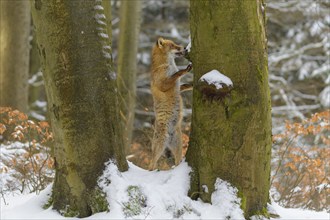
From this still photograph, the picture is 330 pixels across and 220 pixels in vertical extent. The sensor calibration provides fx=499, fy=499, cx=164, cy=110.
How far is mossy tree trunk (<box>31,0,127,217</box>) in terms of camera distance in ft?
15.4

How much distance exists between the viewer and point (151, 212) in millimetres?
4570

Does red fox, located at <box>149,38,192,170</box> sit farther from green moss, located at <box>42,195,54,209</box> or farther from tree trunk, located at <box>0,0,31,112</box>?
tree trunk, located at <box>0,0,31,112</box>

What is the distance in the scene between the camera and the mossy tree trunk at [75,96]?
469 centimetres

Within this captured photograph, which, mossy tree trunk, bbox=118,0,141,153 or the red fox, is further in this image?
mossy tree trunk, bbox=118,0,141,153

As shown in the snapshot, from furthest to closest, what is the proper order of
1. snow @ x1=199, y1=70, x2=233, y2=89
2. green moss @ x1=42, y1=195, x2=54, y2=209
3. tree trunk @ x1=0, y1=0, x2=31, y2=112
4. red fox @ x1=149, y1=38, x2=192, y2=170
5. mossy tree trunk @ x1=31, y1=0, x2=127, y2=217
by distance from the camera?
tree trunk @ x1=0, y1=0, x2=31, y2=112 → red fox @ x1=149, y1=38, x2=192, y2=170 → green moss @ x1=42, y1=195, x2=54, y2=209 → mossy tree trunk @ x1=31, y1=0, x2=127, y2=217 → snow @ x1=199, y1=70, x2=233, y2=89

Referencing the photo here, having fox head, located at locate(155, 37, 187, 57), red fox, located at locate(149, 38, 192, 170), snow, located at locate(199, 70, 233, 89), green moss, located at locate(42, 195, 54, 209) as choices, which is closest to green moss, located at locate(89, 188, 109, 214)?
green moss, located at locate(42, 195, 54, 209)

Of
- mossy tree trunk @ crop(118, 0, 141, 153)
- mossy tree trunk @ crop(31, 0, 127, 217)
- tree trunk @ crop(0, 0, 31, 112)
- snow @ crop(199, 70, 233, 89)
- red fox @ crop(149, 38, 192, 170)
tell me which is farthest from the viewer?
mossy tree trunk @ crop(118, 0, 141, 153)

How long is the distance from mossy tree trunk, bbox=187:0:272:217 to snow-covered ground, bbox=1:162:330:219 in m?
0.11

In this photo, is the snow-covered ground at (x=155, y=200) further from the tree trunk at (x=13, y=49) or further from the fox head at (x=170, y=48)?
the tree trunk at (x=13, y=49)

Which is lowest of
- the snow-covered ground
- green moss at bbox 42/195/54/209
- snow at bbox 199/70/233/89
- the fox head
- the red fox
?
green moss at bbox 42/195/54/209

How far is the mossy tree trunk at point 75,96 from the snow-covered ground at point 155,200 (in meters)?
0.16

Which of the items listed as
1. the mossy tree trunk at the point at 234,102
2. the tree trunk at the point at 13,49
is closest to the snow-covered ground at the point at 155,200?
the mossy tree trunk at the point at 234,102

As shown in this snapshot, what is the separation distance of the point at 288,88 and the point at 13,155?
12200 millimetres

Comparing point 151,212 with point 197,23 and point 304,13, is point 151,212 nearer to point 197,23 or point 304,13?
point 197,23
